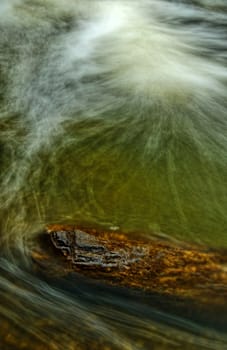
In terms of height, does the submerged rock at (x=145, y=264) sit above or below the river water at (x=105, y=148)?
below

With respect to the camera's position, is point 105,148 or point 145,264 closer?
point 145,264

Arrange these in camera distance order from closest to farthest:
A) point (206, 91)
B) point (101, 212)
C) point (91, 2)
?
point (101, 212)
point (206, 91)
point (91, 2)

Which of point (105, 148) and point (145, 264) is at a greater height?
point (105, 148)

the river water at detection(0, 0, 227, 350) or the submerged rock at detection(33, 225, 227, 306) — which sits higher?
the river water at detection(0, 0, 227, 350)

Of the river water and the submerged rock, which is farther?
the submerged rock

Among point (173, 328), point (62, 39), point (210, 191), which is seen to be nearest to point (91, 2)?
point (62, 39)

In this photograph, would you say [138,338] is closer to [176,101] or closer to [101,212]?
[101,212]

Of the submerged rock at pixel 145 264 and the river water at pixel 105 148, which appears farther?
the submerged rock at pixel 145 264

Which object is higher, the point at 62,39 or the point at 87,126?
the point at 62,39
